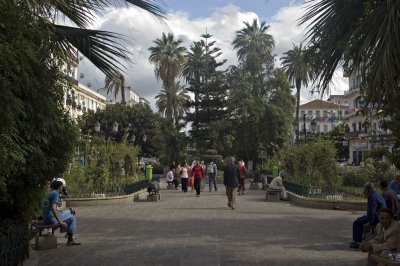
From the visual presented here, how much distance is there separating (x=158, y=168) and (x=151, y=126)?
14619 millimetres

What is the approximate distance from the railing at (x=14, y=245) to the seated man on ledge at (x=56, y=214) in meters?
1.75

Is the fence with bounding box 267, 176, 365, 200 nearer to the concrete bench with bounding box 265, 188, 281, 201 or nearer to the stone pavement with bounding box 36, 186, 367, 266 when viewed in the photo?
the concrete bench with bounding box 265, 188, 281, 201

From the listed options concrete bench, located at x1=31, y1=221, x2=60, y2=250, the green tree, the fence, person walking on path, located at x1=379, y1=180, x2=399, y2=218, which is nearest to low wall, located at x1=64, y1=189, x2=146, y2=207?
the fence

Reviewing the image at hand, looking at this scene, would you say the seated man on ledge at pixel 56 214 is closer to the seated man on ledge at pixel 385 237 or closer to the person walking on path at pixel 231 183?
the seated man on ledge at pixel 385 237

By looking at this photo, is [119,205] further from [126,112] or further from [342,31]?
[126,112]

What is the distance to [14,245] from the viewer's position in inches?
270

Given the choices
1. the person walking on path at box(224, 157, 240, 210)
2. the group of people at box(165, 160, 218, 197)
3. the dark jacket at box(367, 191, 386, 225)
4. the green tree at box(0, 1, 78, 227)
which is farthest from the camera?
the group of people at box(165, 160, 218, 197)

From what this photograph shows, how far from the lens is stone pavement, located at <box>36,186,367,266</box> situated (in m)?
8.40

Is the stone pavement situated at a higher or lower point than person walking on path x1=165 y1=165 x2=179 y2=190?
lower

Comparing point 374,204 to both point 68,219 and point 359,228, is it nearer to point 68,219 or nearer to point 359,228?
point 359,228

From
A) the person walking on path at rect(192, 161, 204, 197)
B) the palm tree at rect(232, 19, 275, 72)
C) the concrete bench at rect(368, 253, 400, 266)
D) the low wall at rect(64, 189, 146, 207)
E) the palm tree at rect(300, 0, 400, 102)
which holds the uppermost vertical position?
the palm tree at rect(232, 19, 275, 72)

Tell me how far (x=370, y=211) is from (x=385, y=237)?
251cm

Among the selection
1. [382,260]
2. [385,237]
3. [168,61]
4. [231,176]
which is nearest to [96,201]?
[231,176]

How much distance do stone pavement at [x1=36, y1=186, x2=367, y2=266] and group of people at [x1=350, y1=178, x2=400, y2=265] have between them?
476 millimetres
